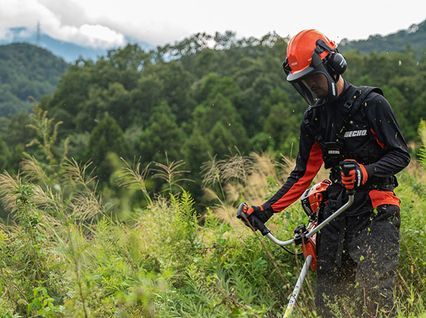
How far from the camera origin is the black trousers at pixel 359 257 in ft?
10.7

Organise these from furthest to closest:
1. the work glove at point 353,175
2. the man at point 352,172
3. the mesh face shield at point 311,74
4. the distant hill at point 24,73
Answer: the distant hill at point 24,73 → the mesh face shield at point 311,74 → the man at point 352,172 → the work glove at point 353,175

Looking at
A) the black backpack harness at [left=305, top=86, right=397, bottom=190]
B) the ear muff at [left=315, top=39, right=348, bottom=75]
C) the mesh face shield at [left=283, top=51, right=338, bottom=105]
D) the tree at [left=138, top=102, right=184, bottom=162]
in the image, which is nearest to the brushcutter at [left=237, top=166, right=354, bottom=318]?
the black backpack harness at [left=305, top=86, right=397, bottom=190]

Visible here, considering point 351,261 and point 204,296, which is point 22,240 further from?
point 351,261

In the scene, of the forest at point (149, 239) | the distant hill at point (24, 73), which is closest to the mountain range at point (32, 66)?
the distant hill at point (24, 73)

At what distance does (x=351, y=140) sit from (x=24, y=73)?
133342 mm

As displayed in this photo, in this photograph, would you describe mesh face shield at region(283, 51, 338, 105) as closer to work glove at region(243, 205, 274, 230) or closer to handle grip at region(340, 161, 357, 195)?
handle grip at region(340, 161, 357, 195)

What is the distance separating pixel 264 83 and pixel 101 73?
19.3 metres

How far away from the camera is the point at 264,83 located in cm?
4947

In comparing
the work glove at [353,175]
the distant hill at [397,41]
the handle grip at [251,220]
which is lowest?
the distant hill at [397,41]

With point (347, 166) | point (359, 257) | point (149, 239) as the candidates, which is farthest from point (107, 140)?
point (347, 166)

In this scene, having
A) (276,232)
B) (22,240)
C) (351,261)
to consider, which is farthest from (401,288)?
(22,240)

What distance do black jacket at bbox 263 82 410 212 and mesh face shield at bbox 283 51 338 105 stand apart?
0.11 meters

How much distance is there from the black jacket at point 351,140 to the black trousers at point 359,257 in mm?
226

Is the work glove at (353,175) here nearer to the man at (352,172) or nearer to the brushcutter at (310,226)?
the man at (352,172)
